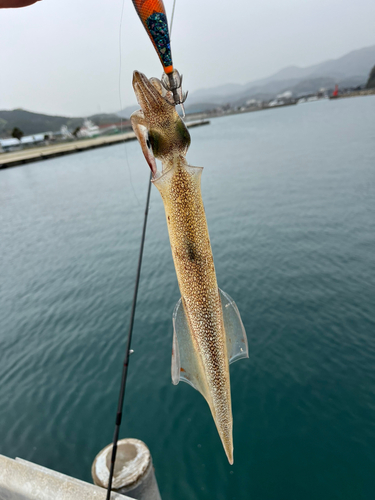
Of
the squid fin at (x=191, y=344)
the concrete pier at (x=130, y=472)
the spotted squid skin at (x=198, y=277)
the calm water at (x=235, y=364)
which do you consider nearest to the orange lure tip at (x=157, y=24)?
the spotted squid skin at (x=198, y=277)

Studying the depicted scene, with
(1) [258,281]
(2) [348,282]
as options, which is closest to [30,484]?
(1) [258,281]

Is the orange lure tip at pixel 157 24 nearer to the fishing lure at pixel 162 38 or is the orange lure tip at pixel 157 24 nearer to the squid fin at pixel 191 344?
the fishing lure at pixel 162 38

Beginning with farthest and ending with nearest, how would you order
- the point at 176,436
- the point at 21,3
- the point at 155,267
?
the point at 155,267 → the point at 176,436 → the point at 21,3

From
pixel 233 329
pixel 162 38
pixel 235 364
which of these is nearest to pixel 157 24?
pixel 162 38

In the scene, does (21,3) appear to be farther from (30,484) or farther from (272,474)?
(272,474)

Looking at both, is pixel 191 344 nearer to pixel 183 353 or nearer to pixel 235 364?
pixel 183 353

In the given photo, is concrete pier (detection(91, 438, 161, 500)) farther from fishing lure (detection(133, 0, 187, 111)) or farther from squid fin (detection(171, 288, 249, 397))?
fishing lure (detection(133, 0, 187, 111))

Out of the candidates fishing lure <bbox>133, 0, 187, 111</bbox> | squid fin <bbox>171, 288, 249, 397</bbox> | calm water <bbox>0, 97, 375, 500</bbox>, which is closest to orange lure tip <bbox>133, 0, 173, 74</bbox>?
fishing lure <bbox>133, 0, 187, 111</bbox>
